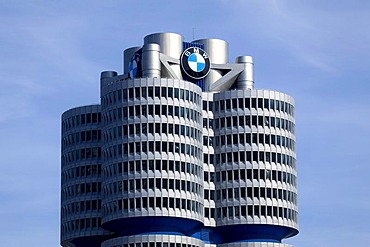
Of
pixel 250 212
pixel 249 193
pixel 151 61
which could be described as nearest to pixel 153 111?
pixel 151 61

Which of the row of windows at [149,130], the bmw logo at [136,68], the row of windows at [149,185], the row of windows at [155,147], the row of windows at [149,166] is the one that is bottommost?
the row of windows at [149,185]

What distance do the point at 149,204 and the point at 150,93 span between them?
21.1m

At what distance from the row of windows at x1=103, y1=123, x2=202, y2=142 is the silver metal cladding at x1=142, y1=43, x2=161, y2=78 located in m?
11.1

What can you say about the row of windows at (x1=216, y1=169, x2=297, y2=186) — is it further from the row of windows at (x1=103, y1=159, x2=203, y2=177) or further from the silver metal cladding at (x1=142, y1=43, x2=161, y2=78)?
the silver metal cladding at (x1=142, y1=43, x2=161, y2=78)

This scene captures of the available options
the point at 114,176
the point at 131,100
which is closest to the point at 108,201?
the point at 114,176

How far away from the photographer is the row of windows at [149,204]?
185m

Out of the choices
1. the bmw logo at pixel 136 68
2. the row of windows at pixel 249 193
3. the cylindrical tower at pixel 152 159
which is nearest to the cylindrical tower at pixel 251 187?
the row of windows at pixel 249 193

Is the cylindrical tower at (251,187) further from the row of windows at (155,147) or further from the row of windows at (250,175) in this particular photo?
the row of windows at (155,147)

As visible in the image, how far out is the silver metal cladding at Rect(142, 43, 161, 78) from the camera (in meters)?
195

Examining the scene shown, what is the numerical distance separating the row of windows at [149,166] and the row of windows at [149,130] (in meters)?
5.33

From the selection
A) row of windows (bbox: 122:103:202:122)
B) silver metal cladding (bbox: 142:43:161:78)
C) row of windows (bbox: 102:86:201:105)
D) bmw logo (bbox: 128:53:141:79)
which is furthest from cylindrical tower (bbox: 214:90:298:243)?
bmw logo (bbox: 128:53:141:79)

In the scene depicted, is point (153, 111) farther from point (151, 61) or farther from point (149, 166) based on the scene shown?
point (151, 61)

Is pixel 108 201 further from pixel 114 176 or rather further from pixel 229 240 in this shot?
pixel 229 240

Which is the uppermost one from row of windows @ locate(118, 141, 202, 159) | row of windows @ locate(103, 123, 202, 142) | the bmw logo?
the bmw logo
